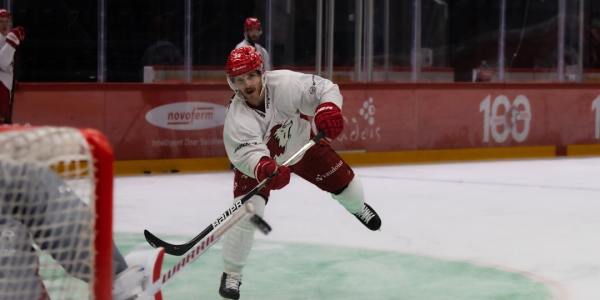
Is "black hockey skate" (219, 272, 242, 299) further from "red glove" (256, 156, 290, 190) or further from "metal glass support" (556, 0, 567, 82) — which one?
"metal glass support" (556, 0, 567, 82)

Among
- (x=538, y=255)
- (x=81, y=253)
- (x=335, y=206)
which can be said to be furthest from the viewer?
(x=335, y=206)

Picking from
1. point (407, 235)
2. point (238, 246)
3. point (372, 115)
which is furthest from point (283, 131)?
point (372, 115)

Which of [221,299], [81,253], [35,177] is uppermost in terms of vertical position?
[35,177]

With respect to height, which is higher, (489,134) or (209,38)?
(209,38)

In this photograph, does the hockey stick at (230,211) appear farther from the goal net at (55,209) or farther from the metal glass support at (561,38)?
the metal glass support at (561,38)

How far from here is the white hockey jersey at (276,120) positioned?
3426 mm

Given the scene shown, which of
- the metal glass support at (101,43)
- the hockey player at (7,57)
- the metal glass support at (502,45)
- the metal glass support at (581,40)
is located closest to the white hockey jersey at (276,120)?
the hockey player at (7,57)

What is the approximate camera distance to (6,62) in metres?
7.46

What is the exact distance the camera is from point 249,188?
3.59 m

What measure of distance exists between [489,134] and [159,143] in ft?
10.4

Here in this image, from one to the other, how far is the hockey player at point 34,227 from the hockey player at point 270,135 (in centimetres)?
108

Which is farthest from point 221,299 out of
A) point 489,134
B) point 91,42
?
point 91,42

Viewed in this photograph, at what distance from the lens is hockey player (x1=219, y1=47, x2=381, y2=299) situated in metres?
3.40

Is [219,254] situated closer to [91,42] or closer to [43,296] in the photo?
[43,296]
